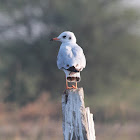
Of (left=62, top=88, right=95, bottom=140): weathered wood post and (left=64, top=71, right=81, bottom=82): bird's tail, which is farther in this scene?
(left=64, top=71, right=81, bottom=82): bird's tail

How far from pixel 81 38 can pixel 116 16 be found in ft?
7.32

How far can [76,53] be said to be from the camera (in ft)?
16.0

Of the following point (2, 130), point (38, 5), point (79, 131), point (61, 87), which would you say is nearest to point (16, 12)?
point (38, 5)

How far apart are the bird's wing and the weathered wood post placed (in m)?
0.89

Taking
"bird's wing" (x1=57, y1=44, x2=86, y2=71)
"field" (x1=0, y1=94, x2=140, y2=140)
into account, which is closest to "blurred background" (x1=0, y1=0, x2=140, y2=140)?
"field" (x1=0, y1=94, x2=140, y2=140)

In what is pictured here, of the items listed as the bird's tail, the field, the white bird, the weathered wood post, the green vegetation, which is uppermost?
the green vegetation

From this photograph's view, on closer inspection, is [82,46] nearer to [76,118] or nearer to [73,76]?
[73,76]

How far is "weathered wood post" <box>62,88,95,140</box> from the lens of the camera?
374cm

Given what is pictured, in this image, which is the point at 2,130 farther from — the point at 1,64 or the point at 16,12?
the point at 16,12

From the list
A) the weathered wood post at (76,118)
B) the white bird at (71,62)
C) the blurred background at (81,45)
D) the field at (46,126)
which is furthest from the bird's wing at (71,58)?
the blurred background at (81,45)

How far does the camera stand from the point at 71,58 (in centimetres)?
482

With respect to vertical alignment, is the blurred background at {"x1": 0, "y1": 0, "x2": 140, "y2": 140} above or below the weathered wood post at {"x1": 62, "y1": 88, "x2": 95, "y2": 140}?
above

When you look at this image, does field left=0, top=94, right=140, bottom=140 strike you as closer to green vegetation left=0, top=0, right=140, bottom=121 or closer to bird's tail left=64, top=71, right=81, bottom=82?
green vegetation left=0, top=0, right=140, bottom=121

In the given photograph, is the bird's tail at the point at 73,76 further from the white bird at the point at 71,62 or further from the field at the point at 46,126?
the field at the point at 46,126
